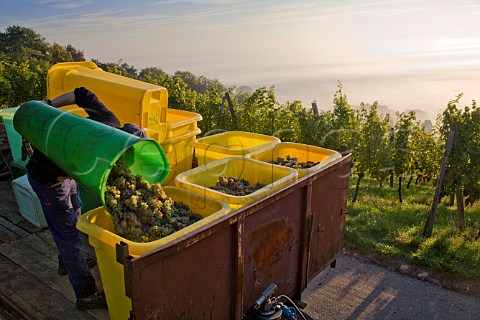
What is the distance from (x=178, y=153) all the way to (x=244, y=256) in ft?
7.75

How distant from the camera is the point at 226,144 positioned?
5410 millimetres

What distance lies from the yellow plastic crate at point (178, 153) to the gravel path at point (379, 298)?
7.32 feet

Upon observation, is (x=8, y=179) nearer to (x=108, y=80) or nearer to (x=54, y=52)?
(x=108, y=80)

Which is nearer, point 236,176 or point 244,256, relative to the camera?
point 244,256

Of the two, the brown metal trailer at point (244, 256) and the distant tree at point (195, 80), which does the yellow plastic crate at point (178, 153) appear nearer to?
the brown metal trailer at point (244, 256)

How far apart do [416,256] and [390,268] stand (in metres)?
0.58

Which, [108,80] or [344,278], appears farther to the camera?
[344,278]

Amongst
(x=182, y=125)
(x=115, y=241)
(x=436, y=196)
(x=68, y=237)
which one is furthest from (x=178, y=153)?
(x=436, y=196)

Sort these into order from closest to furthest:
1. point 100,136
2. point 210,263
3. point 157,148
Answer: point 100,136, point 210,263, point 157,148

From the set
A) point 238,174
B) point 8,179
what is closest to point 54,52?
point 8,179

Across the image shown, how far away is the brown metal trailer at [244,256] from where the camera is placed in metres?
2.48

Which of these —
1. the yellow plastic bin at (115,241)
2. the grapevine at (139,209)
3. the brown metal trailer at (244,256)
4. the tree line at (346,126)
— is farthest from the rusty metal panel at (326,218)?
the tree line at (346,126)

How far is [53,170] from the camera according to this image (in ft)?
10.8

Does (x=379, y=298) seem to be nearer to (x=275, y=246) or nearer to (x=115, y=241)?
(x=275, y=246)
